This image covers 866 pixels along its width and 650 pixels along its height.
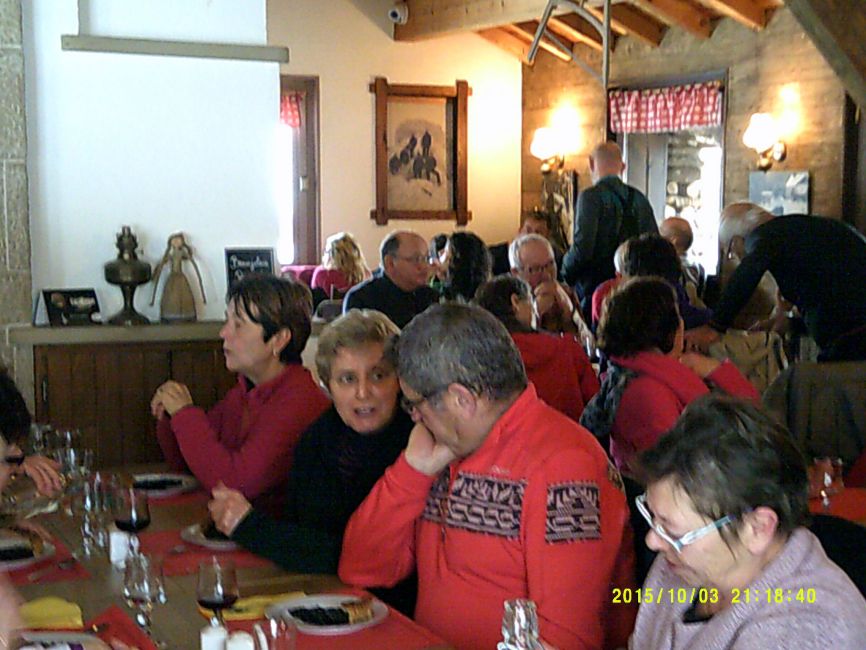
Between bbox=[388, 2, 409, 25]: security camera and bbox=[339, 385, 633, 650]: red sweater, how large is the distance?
8.80 m

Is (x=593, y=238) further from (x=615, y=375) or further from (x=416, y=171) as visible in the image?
(x=416, y=171)

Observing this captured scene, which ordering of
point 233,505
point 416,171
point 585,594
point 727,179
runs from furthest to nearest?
1. point 416,171
2. point 727,179
3. point 233,505
4. point 585,594

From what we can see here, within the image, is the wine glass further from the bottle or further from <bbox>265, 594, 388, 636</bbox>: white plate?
the bottle

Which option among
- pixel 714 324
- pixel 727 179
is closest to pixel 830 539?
pixel 714 324

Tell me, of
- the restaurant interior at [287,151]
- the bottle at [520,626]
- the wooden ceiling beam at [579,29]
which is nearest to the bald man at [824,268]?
the restaurant interior at [287,151]

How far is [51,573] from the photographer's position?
2.39 meters

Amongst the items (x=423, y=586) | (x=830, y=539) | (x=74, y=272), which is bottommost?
(x=423, y=586)

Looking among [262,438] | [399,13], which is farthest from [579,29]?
[262,438]

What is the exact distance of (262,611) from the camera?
6.79 ft

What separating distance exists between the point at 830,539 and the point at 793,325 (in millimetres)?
4460

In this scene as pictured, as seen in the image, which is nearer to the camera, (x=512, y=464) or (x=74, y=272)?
(x=512, y=464)

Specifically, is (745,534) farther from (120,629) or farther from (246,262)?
(246,262)

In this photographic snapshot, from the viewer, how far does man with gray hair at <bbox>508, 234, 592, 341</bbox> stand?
546cm

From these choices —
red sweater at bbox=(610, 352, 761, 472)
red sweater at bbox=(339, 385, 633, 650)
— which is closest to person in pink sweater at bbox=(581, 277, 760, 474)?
red sweater at bbox=(610, 352, 761, 472)
